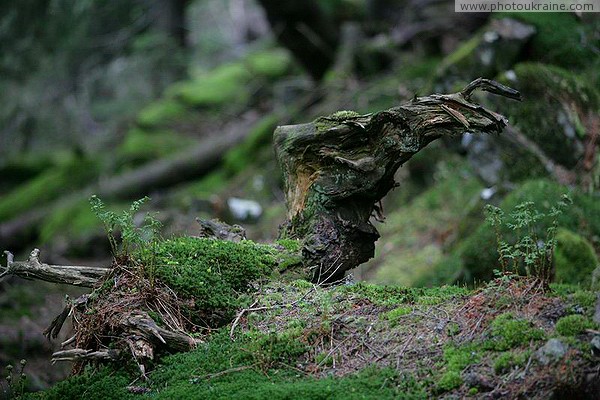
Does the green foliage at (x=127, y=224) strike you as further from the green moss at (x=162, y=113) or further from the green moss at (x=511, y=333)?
the green moss at (x=162, y=113)

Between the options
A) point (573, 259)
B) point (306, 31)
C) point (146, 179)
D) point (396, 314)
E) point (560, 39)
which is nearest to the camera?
point (396, 314)

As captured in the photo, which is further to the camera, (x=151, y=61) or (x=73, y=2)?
(x=151, y=61)

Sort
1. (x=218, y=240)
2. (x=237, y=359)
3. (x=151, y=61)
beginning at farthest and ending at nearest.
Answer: (x=151, y=61) < (x=218, y=240) < (x=237, y=359)

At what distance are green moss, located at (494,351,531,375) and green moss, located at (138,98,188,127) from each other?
13.4 metres

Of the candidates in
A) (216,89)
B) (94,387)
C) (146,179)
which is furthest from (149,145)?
(94,387)

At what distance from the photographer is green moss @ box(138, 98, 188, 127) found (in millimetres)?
15500

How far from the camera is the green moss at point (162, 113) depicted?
15.5m

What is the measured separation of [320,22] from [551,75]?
20.1 ft

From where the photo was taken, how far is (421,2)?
36.2 ft

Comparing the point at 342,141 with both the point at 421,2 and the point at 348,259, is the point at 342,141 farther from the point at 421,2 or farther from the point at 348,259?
the point at 421,2

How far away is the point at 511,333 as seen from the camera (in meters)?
3.20

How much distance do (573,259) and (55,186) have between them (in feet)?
40.0

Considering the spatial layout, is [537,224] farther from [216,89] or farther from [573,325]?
[216,89]

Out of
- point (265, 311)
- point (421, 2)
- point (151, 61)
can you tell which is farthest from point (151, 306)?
point (151, 61)
